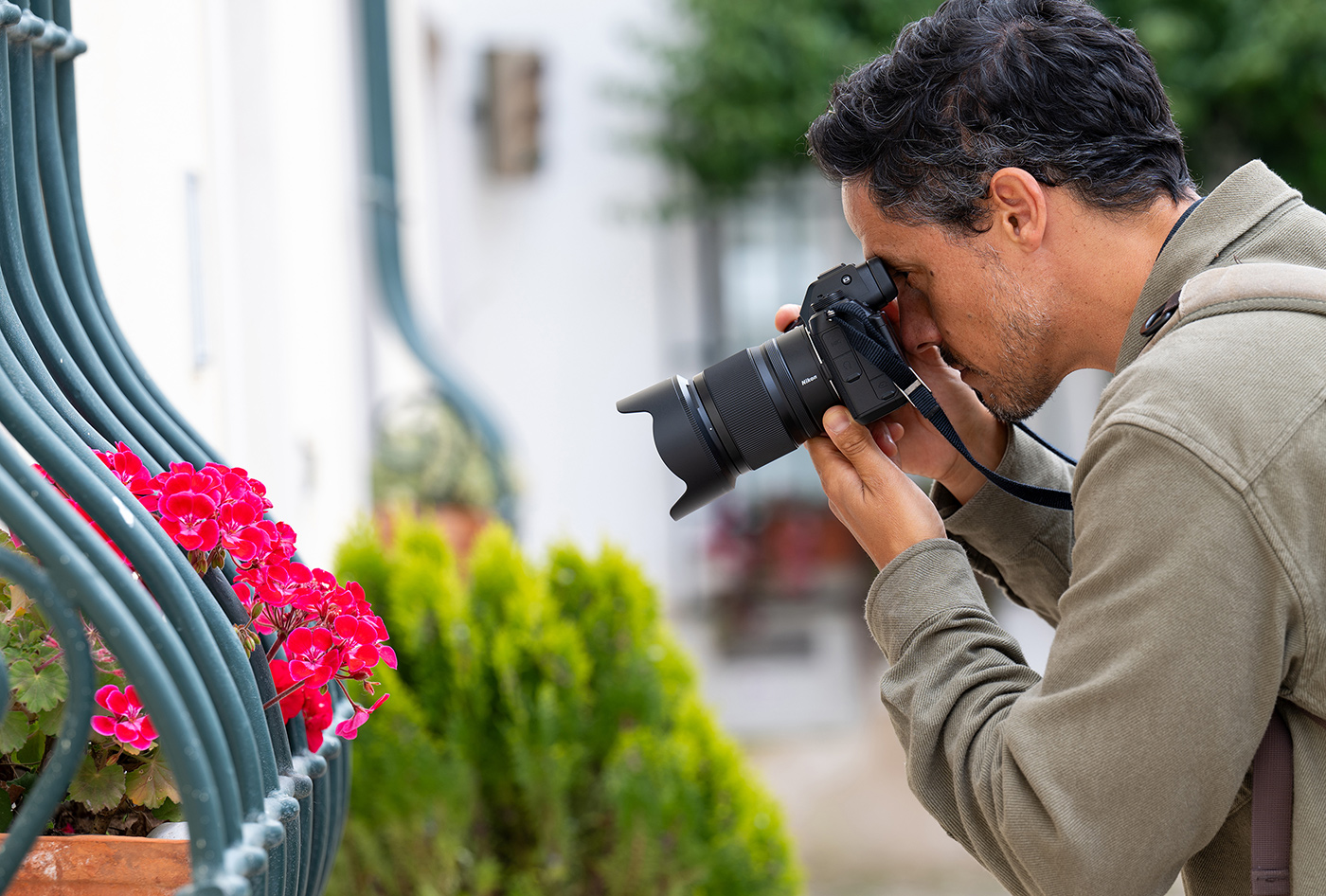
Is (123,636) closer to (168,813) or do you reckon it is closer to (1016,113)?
(168,813)

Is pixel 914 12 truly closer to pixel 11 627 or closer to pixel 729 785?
pixel 729 785

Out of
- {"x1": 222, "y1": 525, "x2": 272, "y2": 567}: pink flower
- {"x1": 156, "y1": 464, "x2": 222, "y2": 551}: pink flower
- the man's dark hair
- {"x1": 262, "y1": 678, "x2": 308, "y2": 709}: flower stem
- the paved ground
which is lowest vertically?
the paved ground

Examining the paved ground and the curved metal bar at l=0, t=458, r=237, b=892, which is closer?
the curved metal bar at l=0, t=458, r=237, b=892

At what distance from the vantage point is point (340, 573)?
2.21 meters

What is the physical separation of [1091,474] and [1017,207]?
12.4 inches

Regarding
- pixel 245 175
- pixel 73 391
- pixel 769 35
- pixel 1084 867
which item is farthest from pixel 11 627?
pixel 769 35

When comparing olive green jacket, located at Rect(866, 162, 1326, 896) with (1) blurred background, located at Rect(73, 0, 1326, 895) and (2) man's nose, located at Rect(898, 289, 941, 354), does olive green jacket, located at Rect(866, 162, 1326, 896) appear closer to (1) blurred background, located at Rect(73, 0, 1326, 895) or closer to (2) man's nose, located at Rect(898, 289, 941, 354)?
(2) man's nose, located at Rect(898, 289, 941, 354)

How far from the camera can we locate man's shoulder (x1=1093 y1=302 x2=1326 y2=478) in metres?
0.90

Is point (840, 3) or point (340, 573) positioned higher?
point (840, 3)

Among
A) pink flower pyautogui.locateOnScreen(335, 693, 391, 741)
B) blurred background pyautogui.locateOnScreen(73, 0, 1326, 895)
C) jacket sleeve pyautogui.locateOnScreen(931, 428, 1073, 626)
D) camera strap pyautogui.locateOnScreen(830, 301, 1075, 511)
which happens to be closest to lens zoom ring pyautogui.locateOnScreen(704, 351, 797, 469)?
camera strap pyautogui.locateOnScreen(830, 301, 1075, 511)

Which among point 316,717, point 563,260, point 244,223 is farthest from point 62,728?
point 563,260

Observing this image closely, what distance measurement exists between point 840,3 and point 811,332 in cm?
414

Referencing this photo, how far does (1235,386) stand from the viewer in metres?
0.92

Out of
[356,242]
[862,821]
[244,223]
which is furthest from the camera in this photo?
[862,821]
